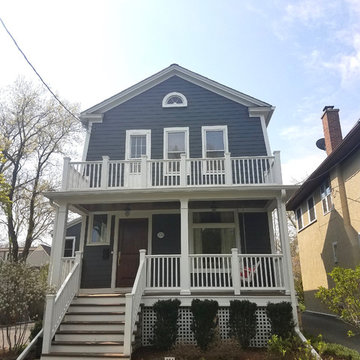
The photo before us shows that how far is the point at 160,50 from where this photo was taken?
30.7ft

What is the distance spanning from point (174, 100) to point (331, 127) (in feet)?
24.2

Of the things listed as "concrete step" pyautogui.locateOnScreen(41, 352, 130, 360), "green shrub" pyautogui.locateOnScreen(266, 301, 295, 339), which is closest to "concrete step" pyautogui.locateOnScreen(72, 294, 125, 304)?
"concrete step" pyautogui.locateOnScreen(41, 352, 130, 360)

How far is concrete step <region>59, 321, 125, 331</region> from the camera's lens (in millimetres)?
7441

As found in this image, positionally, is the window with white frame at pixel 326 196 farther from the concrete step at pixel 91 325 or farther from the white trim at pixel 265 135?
the concrete step at pixel 91 325

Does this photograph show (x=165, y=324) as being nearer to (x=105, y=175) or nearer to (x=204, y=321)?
(x=204, y=321)

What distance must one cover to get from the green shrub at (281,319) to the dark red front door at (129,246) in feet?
14.4

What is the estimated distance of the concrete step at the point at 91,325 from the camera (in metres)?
7.44

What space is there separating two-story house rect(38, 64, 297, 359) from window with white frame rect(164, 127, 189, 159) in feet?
0.12

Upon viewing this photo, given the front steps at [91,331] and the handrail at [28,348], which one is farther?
the handrail at [28,348]

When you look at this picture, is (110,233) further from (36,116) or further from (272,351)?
(36,116)

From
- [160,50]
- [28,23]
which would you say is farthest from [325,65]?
[28,23]

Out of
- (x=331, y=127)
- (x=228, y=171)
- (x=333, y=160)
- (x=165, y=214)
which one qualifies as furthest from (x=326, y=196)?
(x=165, y=214)

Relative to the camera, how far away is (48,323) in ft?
22.8

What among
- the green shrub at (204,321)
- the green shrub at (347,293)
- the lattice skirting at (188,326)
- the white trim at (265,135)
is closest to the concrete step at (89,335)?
the lattice skirting at (188,326)
